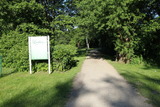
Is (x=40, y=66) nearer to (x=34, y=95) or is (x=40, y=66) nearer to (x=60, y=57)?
(x=60, y=57)

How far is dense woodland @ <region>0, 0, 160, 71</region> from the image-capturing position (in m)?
9.80

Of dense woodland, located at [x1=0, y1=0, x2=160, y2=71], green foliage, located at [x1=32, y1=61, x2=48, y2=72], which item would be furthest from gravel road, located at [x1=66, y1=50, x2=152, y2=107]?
dense woodland, located at [x1=0, y1=0, x2=160, y2=71]

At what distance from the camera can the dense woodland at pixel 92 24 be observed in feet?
32.2

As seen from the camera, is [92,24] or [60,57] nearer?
[60,57]

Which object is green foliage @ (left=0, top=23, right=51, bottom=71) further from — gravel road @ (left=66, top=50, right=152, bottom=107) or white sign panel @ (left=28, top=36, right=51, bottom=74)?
gravel road @ (left=66, top=50, right=152, bottom=107)

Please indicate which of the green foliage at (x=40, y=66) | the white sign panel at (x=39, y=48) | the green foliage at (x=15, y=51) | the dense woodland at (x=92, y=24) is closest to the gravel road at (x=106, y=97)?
the white sign panel at (x=39, y=48)

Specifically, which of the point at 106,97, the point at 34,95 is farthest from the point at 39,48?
the point at 106,97

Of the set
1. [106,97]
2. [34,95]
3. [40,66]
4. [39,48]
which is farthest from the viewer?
[40,66]

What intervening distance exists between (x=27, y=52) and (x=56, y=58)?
1.88 meters

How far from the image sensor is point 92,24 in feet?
40.6

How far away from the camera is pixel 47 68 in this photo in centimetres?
834

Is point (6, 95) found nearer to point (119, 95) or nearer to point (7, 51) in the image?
point (119, 95)

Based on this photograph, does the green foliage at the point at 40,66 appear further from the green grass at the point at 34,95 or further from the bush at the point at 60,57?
the green grass at the point at 34,95

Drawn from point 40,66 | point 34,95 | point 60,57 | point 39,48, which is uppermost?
point 39,48
